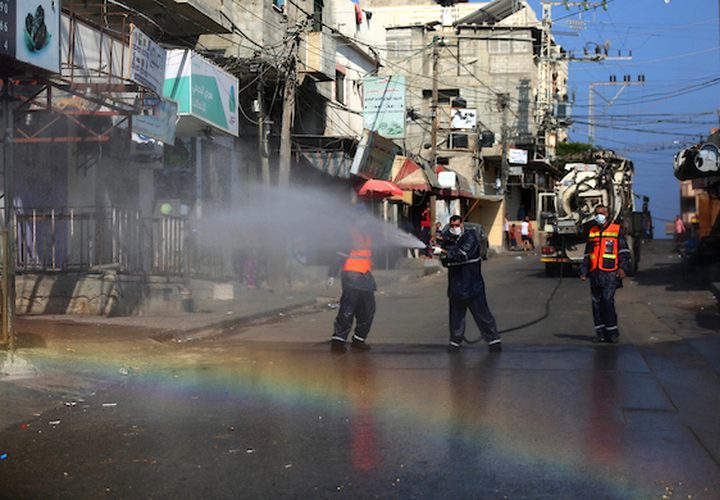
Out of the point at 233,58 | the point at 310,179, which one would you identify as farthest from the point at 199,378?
the point at 310,179

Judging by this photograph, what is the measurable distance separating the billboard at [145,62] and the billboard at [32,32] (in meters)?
3.52

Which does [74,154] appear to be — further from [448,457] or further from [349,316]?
[448,457]

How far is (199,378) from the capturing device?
944 centimetres

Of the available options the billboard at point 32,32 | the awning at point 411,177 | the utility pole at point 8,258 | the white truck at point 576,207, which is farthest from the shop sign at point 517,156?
the utility pole at point 8,258

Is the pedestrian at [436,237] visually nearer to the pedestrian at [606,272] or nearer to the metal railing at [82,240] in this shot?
the pedestrian at [606,272]

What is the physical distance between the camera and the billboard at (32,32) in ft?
31.9

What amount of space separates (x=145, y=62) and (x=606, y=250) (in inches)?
343

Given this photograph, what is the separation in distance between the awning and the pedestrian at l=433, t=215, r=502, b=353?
77.5ft

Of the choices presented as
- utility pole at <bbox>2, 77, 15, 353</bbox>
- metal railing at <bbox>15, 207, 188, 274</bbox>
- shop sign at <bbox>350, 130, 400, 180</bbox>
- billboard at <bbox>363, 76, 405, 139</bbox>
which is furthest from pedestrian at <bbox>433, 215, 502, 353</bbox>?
billboard at <bbox>363, 76, 405, 139</bbox>

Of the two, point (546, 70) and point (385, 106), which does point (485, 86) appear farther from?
point (385, 106)

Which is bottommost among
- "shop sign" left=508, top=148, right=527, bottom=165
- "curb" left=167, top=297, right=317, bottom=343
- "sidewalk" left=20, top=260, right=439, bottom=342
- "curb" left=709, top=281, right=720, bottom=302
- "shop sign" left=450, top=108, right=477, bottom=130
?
"curb" left=167, top=297, right=317, bottom=343

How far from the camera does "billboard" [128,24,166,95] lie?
14.9 metres

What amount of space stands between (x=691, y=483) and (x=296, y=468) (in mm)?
2497

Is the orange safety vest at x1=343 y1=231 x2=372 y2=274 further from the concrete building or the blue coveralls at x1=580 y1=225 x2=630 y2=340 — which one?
the concrete building
